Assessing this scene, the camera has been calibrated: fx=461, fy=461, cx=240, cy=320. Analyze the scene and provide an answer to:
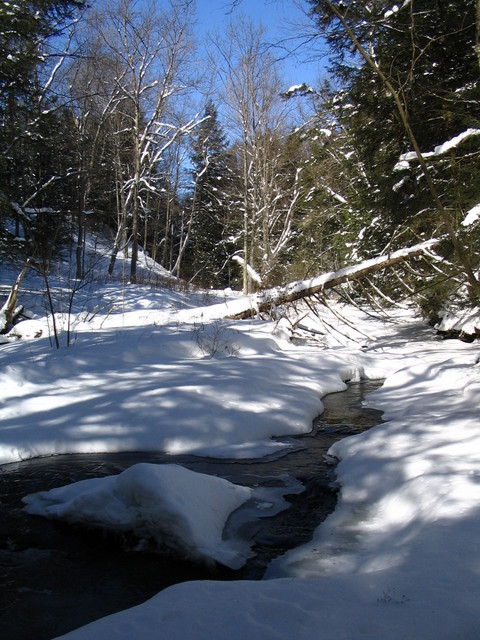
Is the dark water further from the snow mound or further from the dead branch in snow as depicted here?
the dead branch in snow

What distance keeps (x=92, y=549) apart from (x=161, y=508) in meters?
0.54

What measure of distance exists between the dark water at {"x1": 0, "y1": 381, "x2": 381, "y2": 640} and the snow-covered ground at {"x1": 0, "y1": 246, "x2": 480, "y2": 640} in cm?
17

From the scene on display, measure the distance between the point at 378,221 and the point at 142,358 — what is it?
770 cm

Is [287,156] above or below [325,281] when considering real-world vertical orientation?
above

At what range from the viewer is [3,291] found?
1435 centimetres

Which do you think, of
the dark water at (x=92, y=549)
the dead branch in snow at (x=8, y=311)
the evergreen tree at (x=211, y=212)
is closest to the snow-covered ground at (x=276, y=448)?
the dark water at (x=92, y=549)

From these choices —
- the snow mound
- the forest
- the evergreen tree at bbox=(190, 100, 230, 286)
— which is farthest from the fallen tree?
the evergreen tree at bbox=(190, 100, 230, 286)

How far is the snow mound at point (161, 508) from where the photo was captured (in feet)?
10.2

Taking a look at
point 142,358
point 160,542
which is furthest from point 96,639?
point 142,358

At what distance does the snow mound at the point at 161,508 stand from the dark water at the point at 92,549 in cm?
9

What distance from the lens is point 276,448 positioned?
5.15 metres

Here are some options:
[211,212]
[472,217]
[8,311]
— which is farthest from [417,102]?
[211,212]

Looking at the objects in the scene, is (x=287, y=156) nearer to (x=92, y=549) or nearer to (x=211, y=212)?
(x=211, y=212)

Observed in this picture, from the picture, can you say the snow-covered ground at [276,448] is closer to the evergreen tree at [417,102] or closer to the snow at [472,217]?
the snow at [472,217]
